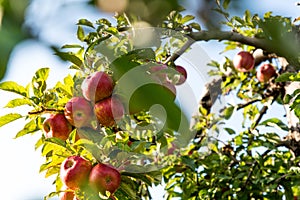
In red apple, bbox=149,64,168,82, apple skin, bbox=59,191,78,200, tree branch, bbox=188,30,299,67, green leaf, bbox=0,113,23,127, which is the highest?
tree branch, bbox=188,30,299,67

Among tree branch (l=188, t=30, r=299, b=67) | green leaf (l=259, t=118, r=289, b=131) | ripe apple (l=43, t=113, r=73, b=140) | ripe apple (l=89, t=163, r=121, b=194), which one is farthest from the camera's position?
green leaf (l=259, t=118, r=289, b=131)

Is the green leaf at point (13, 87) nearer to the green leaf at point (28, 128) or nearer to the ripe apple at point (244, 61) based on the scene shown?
the green leaf at point (28, 128)

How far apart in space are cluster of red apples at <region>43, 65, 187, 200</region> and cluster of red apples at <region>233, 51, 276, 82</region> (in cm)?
145

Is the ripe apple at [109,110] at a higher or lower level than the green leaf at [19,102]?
higher

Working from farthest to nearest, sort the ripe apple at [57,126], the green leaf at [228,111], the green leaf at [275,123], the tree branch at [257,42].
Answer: the green leaf at [228,111] → the green leaf at [275,123] → the ripe apple at [57,126] → the tree branch at [257,42]

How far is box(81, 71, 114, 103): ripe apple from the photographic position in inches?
50.6

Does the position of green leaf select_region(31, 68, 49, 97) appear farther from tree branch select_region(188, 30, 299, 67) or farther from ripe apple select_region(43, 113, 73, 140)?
tree branch select_region(188, 30, 299, 67)

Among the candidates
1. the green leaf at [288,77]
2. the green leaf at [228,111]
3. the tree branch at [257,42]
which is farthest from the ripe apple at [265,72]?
the green leaf at [288,77]

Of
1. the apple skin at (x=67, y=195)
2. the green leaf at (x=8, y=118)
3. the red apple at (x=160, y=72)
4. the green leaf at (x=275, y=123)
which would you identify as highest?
the red apple at (x=160, y=72)

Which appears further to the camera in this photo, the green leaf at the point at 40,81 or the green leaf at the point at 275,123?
the green leaf at the point at 275,123

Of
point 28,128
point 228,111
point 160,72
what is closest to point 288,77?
point 160,72

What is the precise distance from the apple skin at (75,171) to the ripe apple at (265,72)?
173 centimetres

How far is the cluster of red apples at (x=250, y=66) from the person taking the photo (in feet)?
9.15

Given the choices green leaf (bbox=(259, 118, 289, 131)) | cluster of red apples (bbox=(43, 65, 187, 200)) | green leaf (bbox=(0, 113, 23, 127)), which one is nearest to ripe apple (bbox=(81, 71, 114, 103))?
cluster of red apples (bbox=(43, 65, 187, 200))
